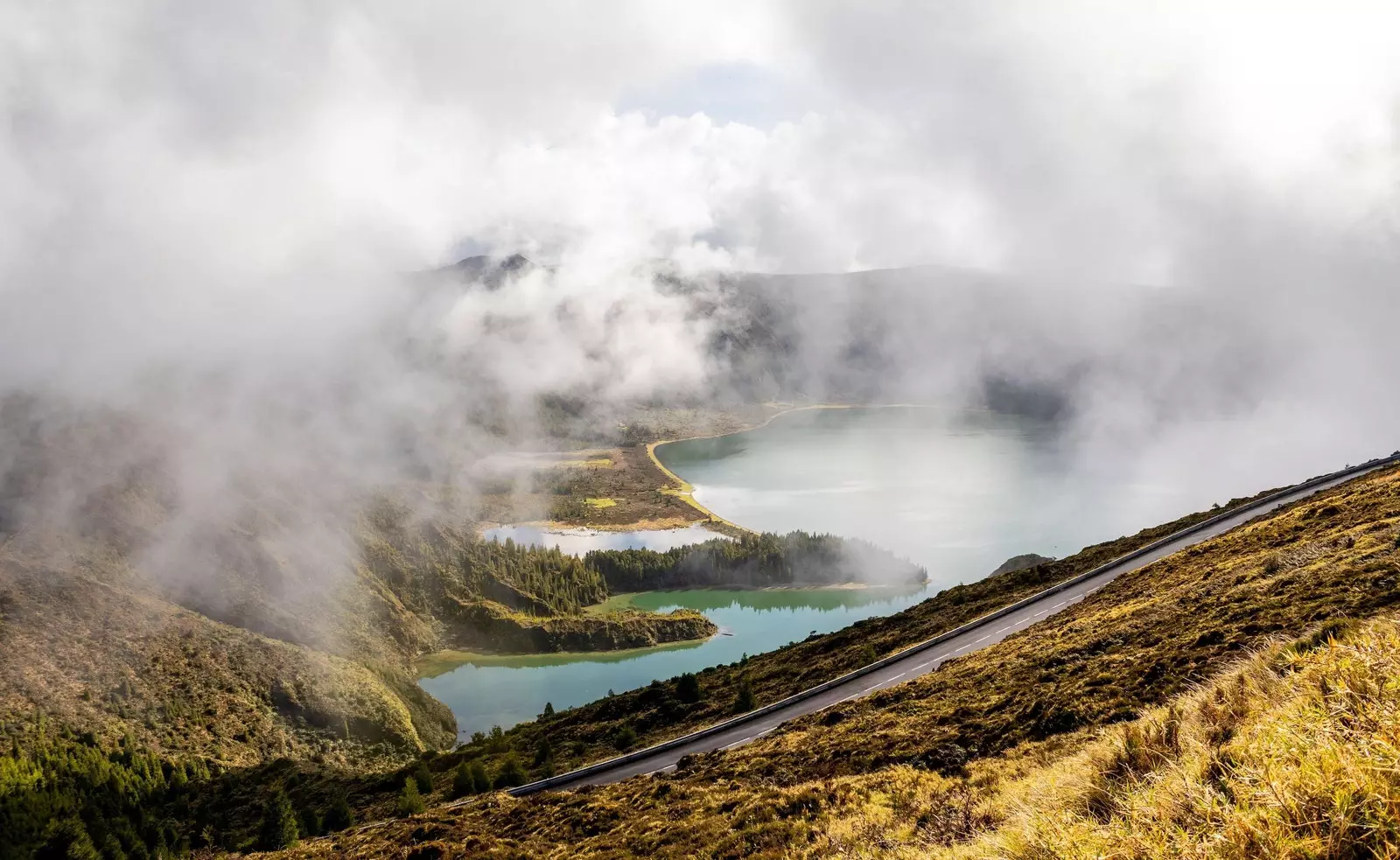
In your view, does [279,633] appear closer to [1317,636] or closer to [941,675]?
[941,675]

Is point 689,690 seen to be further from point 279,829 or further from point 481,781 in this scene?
point 279,829

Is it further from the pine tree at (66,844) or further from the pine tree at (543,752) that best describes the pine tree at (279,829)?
the pine tree at (66,844)

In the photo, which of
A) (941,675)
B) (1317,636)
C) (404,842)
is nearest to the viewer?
(1317,636)

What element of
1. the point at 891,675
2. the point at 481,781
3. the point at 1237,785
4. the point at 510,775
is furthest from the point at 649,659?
the point at 1237,785

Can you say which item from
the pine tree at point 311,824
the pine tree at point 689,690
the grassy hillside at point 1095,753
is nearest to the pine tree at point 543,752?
the pine tree at point 689,690

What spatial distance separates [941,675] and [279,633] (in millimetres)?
96579

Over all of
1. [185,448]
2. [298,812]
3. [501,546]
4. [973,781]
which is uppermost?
[185,448]

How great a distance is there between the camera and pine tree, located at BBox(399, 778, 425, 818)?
3172 centimetres

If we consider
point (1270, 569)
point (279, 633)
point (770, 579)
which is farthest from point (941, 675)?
point (770, 579)

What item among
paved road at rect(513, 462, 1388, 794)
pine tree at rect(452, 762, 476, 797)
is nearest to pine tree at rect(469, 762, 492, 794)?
pine tree at rect(452, 762, 476, 797)

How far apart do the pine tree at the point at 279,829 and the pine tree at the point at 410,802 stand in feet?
18.6

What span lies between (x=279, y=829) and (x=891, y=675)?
3273 centimetres

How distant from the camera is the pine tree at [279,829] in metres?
35.2

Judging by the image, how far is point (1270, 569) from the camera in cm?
2233
